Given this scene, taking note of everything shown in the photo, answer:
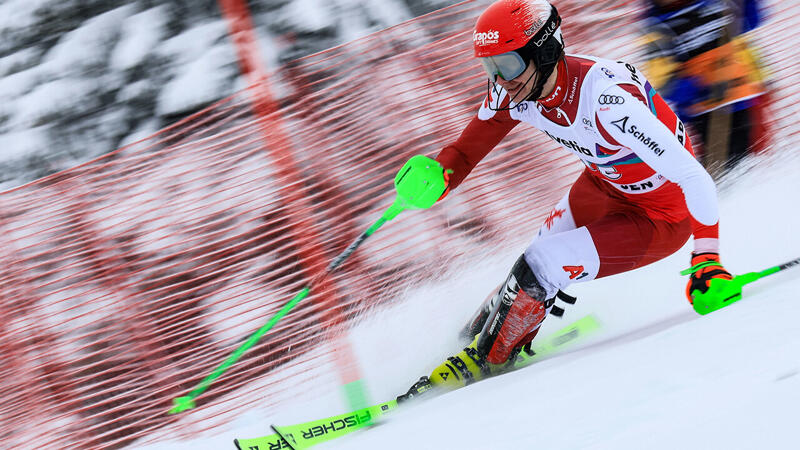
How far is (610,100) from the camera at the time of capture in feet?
5.78

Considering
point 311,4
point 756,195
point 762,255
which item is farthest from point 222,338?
point 756,195

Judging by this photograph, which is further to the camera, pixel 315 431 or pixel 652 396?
pixel 315 431

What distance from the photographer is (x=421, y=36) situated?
136 inches

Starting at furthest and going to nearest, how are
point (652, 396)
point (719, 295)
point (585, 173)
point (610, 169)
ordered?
point (585, 173)
point (610, 169)
point (719, 295)
point (652, 396)

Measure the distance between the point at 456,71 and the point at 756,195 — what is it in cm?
174

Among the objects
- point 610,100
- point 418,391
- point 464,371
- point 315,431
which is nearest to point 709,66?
point 610,100

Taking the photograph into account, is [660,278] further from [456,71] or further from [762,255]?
[456,71]

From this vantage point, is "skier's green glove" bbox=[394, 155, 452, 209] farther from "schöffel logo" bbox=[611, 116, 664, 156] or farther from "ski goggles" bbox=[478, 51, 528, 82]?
"schöffel logo" bbox=[611, 116, 664, 156]

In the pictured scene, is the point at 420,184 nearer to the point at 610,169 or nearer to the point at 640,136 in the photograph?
the point at 610,169

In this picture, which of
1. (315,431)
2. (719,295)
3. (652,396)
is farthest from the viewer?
(315,431)

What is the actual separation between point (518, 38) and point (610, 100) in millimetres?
335

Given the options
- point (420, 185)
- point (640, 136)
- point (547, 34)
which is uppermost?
point (547, 34)

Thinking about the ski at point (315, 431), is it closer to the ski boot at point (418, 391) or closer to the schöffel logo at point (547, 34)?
the ski boot at point (418, 391)

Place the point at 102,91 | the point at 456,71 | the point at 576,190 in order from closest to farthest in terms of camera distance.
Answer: the point at 576,190, the point at 456,71, the point at 102,91
